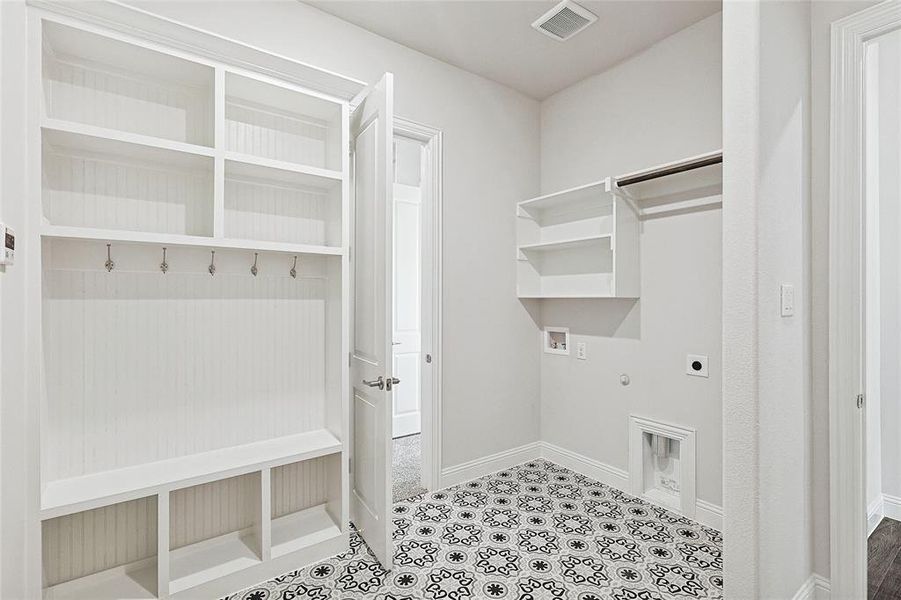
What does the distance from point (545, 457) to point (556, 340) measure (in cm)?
92

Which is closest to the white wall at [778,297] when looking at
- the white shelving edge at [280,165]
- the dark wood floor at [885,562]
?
the dark wood floor at [885,562]

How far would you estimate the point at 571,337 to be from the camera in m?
3.28

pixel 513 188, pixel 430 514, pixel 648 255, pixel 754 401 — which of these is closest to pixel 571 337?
pixel 648 255

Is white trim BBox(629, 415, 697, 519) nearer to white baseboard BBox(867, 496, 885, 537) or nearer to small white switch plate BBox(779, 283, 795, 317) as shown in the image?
white baseboard BBox(867, 496, 885, 537)

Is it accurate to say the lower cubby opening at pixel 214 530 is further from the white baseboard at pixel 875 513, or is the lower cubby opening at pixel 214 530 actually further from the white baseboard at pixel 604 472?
the white baseboard at pixel 875 513

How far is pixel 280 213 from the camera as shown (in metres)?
2.30

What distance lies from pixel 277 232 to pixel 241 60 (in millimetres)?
774

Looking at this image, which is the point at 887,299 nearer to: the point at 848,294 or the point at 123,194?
the point at 848,294

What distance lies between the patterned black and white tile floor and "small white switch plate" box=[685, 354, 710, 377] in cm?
83

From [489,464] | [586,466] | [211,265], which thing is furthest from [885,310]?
[211,265]

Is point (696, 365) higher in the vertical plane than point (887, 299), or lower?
lower

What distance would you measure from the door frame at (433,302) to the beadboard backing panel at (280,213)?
77 centimetres

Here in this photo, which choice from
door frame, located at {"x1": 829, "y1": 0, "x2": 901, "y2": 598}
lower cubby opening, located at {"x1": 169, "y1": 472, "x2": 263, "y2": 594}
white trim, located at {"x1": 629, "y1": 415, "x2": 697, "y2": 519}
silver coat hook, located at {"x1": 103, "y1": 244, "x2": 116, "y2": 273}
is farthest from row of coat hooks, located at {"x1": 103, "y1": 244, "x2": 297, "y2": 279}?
door frame, located at {"x1": 829, "y1": 0, "x2": 901, "y2": 598}

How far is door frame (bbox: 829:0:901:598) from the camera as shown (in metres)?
1.75
